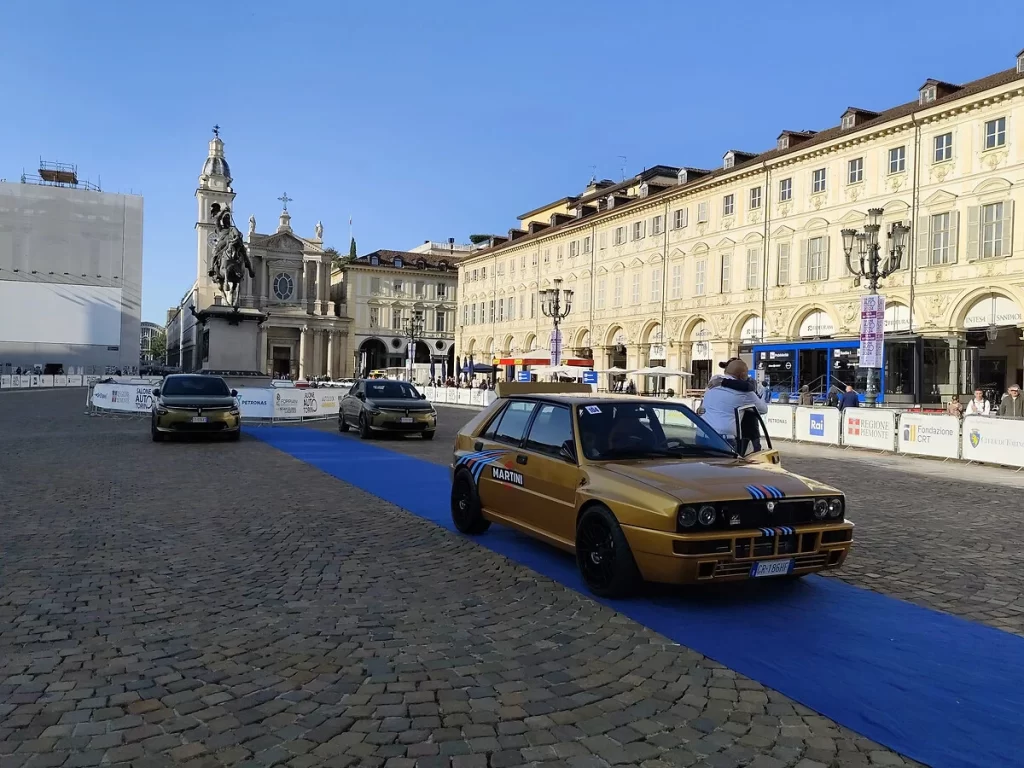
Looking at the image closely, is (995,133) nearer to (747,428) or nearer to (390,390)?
(390,390)

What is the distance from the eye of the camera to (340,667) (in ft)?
14.8

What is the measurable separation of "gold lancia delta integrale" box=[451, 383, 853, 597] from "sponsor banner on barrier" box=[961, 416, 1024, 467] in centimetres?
1202

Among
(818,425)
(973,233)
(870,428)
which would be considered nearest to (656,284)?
(973,233)

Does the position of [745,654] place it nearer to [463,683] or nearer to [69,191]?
[463,683]

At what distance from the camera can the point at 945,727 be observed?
3.87 metres

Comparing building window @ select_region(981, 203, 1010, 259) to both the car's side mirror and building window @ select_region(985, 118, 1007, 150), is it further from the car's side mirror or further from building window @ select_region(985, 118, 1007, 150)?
the car's side mirror

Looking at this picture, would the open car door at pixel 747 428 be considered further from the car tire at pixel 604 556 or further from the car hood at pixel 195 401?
the car hood at pixel 195 401

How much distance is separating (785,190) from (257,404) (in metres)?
29.3

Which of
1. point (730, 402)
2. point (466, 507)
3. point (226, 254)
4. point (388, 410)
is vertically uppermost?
point (226, 254)

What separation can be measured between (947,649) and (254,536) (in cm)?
609

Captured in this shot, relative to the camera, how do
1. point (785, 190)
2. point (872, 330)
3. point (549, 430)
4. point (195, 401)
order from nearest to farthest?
point (549, 430) < point (195, 401) < point (872, 330) < point (785, 190)

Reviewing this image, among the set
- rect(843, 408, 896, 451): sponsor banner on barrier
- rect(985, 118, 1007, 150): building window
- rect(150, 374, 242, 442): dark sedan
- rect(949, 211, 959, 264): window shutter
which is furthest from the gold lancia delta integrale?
rect(985, 118, 1007, 150): building window

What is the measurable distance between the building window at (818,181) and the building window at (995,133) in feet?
26.4

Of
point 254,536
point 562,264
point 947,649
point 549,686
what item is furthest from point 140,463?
point 562,264
